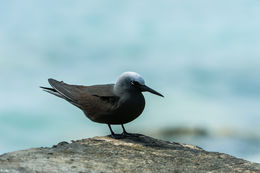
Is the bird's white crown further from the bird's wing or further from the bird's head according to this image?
the bird's wing

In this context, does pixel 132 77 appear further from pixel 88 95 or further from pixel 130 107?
pixel 88 95

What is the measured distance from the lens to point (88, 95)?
6.68 metres

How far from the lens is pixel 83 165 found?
187 inches

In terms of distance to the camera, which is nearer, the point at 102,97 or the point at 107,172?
the point at 107,172

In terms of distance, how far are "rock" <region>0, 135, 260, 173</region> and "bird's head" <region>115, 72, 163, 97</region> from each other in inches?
27.2

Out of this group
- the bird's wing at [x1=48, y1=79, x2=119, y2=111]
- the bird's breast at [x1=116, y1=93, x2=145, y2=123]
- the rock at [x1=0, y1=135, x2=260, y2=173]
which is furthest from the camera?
the bird's wing at [x1=48, y1=79, x2=119, y2=111]

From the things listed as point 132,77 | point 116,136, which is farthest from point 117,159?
point 132,77

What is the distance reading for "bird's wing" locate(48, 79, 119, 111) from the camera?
636cm

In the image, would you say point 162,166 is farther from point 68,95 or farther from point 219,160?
point 68,95

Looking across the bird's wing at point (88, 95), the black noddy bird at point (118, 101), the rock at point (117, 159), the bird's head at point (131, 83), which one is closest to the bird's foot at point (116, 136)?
the black noddy bird at point (118, 101)

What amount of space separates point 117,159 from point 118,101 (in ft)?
4.23

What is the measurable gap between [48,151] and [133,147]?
1099mm

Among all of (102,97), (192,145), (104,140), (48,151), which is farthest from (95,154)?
(192,145)

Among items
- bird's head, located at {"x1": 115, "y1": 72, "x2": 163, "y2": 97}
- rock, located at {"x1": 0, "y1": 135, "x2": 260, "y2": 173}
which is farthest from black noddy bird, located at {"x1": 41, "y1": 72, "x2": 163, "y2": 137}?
rock, located at {"x1": 0, "y1": 135, "x2": 260, "y2": 173}
